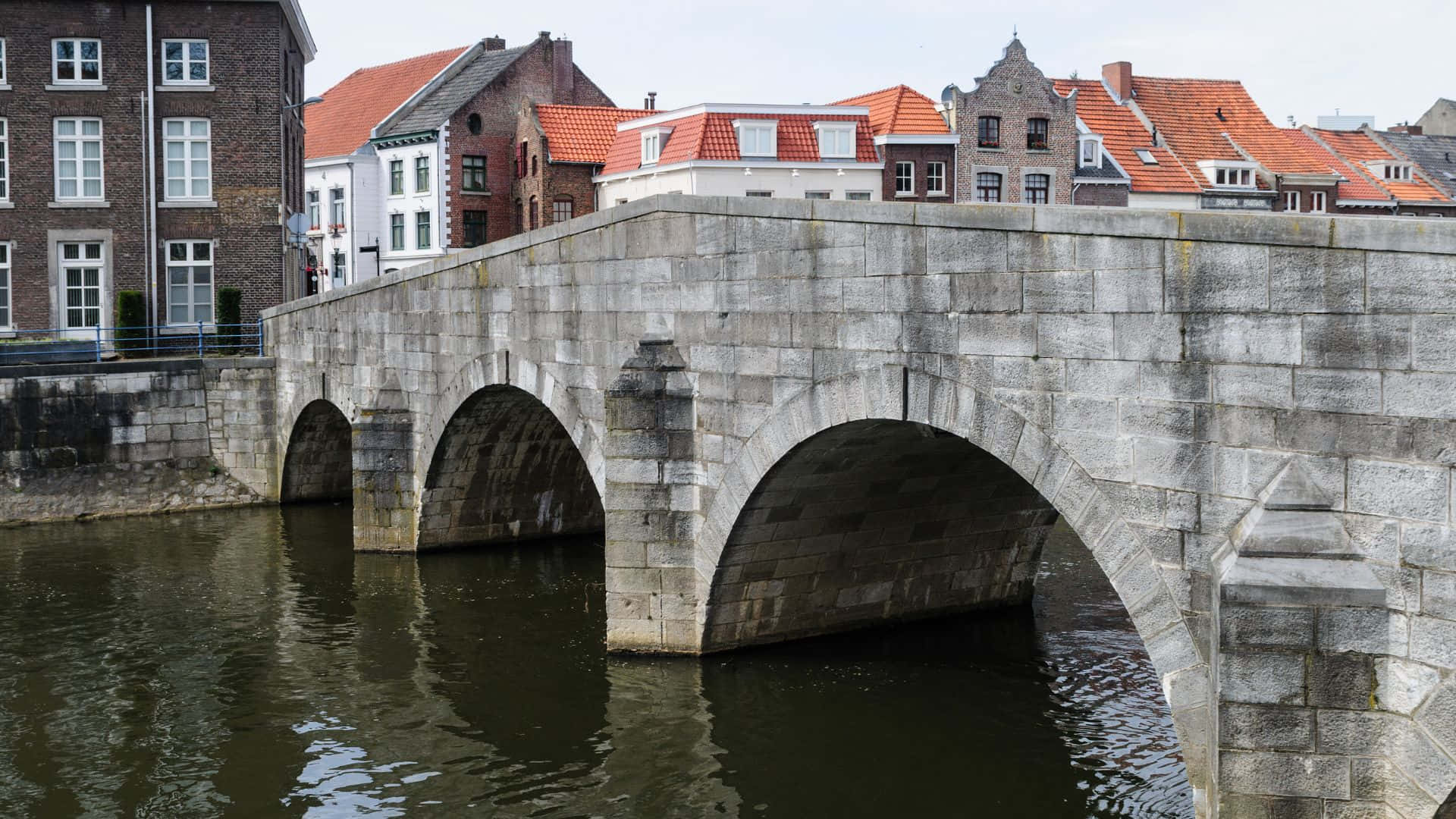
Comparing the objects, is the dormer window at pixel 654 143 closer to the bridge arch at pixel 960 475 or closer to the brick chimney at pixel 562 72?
the brick chimney at pixel 562 72

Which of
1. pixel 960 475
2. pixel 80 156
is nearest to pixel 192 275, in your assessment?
pixel 80 156

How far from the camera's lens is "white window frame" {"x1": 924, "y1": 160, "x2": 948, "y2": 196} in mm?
44781

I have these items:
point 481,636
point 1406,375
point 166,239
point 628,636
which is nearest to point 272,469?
point 166,239

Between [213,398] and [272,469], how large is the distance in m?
1.65

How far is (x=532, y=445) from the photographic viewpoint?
2217 cm

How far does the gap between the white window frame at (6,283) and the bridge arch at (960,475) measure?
21.4 metres

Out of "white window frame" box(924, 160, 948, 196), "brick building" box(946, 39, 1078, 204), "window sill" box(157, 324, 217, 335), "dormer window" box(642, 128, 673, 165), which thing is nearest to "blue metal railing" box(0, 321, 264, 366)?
"window sill" box(157, 324, 217, 335)

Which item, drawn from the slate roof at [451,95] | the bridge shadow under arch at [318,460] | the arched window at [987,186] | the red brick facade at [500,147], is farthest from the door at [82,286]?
the arched window at [987,186]

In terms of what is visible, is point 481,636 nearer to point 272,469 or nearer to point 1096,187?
point 272,469

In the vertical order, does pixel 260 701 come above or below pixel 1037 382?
below

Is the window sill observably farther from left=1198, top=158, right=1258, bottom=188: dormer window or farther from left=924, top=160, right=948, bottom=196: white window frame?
left=1198, top=158, right=1258, bottom=188: dormer window

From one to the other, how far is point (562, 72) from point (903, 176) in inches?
536

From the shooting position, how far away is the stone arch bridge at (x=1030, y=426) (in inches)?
320

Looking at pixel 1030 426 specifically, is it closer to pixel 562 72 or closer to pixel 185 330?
pixel 185 330
